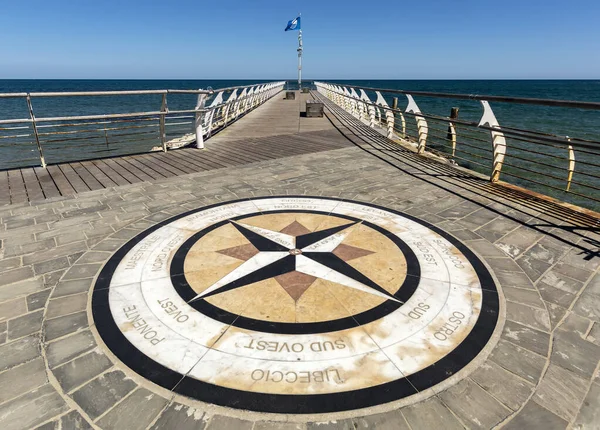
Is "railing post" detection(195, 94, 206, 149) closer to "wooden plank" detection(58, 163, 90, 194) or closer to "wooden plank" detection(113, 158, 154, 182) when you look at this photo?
"wooden plank" detection(113, 158, 154, 182)

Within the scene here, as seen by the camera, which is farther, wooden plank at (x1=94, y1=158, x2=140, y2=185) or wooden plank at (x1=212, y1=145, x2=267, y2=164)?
wooden plank at (x1=212, y1=145, x2=267, y2=164)

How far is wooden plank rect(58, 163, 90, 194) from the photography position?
20.8ft

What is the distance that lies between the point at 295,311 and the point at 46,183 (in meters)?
6.48

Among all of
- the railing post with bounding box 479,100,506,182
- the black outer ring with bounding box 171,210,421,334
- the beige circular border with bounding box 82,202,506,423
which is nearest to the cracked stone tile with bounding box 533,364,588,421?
the beige circular border with bounding box 82,202,506,423

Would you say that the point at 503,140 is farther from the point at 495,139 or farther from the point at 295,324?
the point at 295,324

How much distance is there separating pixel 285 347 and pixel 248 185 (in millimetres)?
4460

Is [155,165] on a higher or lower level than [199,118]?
lower

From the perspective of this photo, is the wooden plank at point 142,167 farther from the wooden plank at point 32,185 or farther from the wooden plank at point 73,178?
the wooden plank at point 32,185

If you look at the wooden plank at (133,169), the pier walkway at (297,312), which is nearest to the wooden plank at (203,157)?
the wooden plank at (133,169)

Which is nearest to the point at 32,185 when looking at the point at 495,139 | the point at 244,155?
the point at 244,155

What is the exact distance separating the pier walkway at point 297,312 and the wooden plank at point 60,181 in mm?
141

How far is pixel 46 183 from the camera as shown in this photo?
6.55m

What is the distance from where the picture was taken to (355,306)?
10.0ft

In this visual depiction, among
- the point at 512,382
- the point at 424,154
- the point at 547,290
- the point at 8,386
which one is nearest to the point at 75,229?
the point at 8,386
